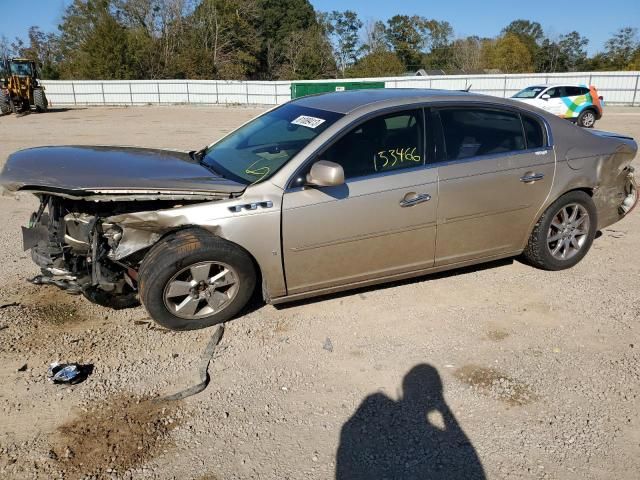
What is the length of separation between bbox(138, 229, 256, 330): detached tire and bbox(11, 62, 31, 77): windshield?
2765 centimetres

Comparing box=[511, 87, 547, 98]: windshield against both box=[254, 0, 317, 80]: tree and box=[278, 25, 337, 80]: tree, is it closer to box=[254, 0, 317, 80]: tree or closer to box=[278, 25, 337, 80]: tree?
box=[278, 25, 337, 80]: tree

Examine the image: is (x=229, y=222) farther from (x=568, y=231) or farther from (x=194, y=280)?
(x=568, y=231)

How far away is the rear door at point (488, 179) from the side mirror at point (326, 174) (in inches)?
37.3

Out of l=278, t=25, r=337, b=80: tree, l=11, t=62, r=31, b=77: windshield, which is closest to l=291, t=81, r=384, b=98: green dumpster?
l=11, t=62, r=31, b=77: windshield

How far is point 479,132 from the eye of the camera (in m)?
4.16

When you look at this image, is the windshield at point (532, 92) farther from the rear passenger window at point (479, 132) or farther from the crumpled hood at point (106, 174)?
the crumpled hood at point (106, 174)

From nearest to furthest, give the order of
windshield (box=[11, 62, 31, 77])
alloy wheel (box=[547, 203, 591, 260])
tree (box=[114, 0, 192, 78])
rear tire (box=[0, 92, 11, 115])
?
alloy wheel (box=[547, 203, 591, 260]) → rear tire (box=[0, 92, 11, 115]) → windshield (box=[11, 62, 31, 77]) → tree (box=[114, 0, 192, 78])

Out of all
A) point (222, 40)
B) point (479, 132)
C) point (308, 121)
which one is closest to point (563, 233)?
point (479, 132)

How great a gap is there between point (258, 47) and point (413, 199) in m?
59.4

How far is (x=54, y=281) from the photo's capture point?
3.65 meters

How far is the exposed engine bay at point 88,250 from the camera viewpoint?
11.6ft

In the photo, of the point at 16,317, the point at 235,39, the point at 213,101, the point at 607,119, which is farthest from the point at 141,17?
the point at 16,317

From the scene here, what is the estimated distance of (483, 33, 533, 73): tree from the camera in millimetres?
63812

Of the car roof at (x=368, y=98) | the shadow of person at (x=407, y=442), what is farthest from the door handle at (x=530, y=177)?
the shadow of person at (x=407, y=442)
